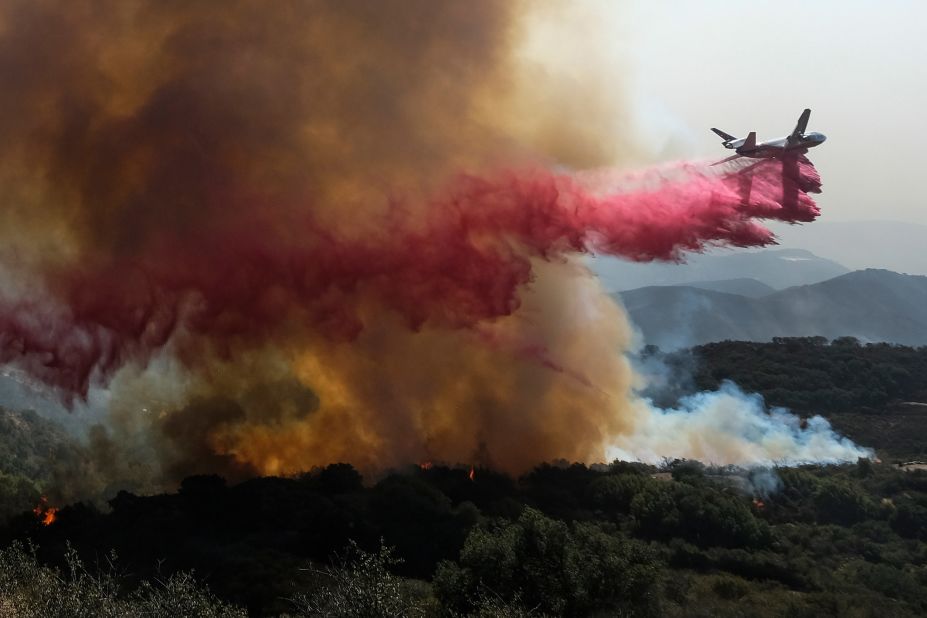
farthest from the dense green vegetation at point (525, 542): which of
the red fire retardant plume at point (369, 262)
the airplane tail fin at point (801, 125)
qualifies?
the airplane tail fin at point (801, 125)

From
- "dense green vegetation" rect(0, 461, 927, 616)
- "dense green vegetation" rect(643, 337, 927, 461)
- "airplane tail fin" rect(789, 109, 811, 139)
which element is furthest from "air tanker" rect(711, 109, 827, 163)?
"dense green vegetation" rect(643, 337, 927, 461)

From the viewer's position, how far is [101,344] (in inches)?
2009

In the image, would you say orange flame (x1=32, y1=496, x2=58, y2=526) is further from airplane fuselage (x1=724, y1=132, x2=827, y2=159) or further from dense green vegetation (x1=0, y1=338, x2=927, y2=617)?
airplane fuselage (x1=724, y1=132, x2=827, y2=159)

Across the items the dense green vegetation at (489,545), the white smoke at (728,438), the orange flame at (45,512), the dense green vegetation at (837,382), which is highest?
the dense green vegetation at (837,382)

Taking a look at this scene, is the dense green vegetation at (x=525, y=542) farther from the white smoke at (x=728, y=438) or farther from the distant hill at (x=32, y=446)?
the distant hill at (x=32, y=446)

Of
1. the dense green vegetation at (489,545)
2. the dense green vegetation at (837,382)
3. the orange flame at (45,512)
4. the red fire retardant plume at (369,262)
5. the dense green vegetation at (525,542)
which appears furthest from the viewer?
the dense green vegetation at (837,382)

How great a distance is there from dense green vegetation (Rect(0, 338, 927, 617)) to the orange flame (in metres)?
0.67

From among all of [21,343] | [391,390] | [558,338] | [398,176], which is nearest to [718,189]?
[558,338]

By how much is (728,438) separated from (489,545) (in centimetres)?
4696

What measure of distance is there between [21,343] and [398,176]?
27643 millimetres

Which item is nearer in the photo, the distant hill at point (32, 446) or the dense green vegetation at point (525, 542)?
the dense green vegetation at point (525, 542)

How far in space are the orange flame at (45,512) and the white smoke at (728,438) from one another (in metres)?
43.2

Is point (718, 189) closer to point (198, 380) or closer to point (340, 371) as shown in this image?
point (340, 371)

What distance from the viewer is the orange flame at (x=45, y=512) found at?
164 ft
